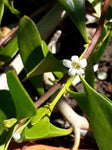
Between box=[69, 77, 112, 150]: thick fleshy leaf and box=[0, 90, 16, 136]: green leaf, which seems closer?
box=[69, 77, 112, 150]: thick fleshy leaf

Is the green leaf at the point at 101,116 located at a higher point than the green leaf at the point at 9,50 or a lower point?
lower

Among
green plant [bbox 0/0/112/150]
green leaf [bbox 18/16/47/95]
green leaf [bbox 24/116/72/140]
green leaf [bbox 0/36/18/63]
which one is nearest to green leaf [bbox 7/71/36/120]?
green plant [bbox 0/0/112/150]

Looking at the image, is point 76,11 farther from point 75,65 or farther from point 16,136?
point 16,136

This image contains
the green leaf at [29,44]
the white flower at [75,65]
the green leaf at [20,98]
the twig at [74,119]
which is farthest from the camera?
the twig at [74,119]

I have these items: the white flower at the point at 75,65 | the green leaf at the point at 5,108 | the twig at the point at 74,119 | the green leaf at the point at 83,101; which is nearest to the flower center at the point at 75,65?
the white flower at the point at 75,65

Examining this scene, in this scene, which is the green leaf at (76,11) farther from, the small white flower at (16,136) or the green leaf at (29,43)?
the small white flower at (16,136)

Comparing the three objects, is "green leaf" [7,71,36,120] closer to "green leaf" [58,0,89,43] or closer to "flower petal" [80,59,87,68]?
"flower petal" [80,59,87,68]

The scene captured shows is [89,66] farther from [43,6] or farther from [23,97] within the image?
[43,6]
